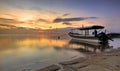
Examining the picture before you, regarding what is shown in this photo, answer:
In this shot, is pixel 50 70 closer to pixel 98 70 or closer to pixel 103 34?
pixel 98 70

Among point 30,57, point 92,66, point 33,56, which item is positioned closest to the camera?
point 92,66

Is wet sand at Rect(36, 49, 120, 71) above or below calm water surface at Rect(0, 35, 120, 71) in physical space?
above

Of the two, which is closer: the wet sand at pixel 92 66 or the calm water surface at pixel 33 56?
the wet sand at pixel 92 66

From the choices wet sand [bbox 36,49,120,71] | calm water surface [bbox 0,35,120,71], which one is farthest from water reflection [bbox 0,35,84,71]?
wet sand [bbox 36,49,120,71]

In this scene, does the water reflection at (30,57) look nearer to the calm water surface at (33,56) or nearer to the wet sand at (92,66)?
the calm water surface at (33,56)

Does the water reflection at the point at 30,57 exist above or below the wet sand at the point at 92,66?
below

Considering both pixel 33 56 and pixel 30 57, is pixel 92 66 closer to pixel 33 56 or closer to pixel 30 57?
pixel 30 57

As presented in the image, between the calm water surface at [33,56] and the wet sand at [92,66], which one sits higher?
the wet sand at [92,66]

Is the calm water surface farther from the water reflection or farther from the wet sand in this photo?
the wet sand

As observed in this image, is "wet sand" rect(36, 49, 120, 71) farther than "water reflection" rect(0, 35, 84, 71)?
No

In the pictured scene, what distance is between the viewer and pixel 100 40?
3650cm

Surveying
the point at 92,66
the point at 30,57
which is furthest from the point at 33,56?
the point at 92,66

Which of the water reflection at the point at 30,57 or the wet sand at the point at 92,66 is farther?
the water reflection at the point at 30,57

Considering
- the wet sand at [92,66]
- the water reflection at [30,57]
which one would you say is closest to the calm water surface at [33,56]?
the water reflection at [30,57]
